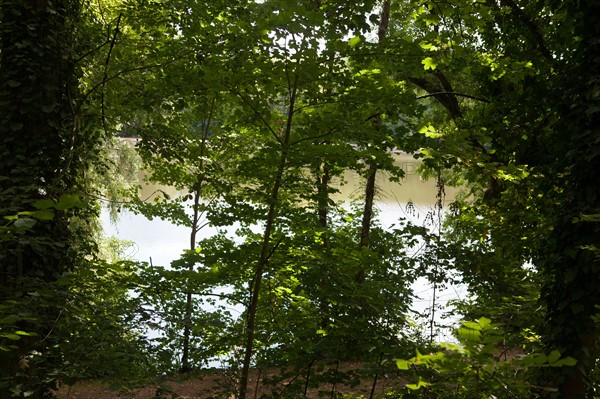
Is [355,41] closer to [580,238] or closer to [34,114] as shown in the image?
[580,238]

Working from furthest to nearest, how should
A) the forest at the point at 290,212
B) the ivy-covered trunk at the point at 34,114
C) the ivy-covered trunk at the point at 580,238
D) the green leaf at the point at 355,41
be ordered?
the ivy-covered trunk at the point at 34,114 → the green leaf at the point at 355,41 → the ivy-covered trunk at the point at 580,238 → the forest at the point at 290,212

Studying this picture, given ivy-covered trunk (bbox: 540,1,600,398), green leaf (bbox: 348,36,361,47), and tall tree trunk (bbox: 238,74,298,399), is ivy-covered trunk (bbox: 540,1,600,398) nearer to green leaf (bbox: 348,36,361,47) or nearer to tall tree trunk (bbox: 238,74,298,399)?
green leaf (bbox: 348,36,361,47)

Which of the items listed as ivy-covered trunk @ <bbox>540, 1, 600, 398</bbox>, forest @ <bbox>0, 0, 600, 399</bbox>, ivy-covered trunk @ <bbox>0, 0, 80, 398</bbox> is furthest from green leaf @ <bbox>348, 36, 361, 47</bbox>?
ivy-covered trunk @ <bbox>0, 0, 80, 398</bbox>

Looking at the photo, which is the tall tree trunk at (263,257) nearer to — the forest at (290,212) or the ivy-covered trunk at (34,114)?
the forest at (290,212)

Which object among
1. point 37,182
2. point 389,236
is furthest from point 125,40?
point 389,236

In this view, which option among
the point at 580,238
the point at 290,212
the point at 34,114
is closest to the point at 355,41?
the point at 290,212

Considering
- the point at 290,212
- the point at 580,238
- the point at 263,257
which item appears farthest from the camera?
the point at 290,212

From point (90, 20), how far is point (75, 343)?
3891mm

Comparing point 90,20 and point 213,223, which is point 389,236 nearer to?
point 213,223

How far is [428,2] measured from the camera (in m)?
4.28

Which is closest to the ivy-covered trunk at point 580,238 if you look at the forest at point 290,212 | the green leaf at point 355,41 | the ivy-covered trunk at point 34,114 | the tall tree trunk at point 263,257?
the forest at point 290,212

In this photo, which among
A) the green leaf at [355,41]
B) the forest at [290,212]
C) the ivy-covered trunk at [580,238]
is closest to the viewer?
the forest at [290,212]

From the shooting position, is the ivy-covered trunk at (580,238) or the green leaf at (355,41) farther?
the green leaf at (355,41)

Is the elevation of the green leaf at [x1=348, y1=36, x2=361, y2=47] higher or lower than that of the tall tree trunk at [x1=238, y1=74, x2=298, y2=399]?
higher
